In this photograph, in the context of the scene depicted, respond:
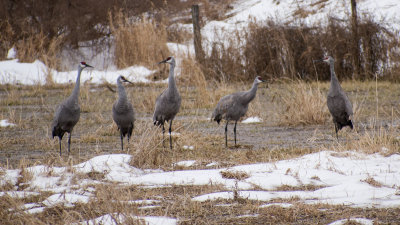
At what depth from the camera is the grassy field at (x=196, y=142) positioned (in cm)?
419

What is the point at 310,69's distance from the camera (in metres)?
15.0

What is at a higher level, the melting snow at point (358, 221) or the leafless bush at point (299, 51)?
the leafless bush at point (299, 51)

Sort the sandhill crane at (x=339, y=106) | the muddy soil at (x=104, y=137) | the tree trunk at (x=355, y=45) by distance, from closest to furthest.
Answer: the muddy soil at (x=104, y=137)
the sandhill crane at (x=339, y=106)
the tree trunk at (x=355, y=45)

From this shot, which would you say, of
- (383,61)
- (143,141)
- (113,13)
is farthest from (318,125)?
(113,13)

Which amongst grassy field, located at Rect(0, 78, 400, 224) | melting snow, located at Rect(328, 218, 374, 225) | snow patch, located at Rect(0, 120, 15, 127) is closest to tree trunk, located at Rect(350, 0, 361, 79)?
grassy field, located at Rect(0, 78, 400, 224)

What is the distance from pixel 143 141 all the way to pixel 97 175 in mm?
790

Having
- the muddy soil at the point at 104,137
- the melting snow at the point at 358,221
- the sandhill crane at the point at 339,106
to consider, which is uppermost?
the sandhill crane at the point at 339,106

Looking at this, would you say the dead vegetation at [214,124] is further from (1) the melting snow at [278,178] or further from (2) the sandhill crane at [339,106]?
(2) the sandhill crane at [339,106]

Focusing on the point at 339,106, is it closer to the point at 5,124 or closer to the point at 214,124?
the point at 214,124

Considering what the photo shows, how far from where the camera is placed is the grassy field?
419 cm

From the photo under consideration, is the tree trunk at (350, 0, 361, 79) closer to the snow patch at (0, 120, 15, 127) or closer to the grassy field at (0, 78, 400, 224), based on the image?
the grassy field at (0, 78, 400, 224)

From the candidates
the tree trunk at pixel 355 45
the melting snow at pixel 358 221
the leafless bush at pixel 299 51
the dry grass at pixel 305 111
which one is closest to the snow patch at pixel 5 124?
the dry grass at pixel 305 111

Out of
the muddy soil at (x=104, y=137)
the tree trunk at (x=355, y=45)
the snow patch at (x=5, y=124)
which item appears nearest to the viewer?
the muddy soil at (x=104, y=137)

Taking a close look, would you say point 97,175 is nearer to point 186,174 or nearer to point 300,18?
point 186,174
